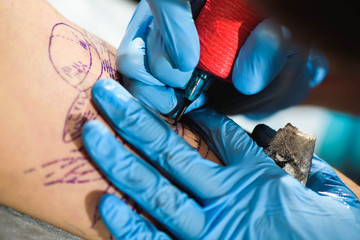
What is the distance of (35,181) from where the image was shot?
0.72 metres

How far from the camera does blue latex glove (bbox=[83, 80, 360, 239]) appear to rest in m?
0.75

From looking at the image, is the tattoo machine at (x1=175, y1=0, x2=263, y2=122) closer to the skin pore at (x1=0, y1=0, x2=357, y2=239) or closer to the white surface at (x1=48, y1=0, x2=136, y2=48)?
the skin pore at (x1=0, y1=0, x2=357, y2=239)

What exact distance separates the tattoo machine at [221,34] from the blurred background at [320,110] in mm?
304

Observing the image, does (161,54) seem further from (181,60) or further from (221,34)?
(221,34)

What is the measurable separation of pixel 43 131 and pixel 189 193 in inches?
21.0

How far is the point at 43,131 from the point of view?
2.39 ft

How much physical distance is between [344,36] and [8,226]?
3.07 ft

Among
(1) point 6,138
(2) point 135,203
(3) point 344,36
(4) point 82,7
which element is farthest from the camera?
(4) point 82,7

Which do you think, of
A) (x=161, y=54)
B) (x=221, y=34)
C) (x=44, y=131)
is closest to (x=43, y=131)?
(x=44, y=131)

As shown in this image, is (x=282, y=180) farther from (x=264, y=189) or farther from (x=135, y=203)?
(x=135, y=203)

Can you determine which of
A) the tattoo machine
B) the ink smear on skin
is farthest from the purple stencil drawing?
the tattoo machine

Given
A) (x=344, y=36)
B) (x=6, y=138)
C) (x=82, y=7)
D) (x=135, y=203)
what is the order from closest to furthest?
1. (x=344, y=36)
2. (x=6, y=138)
3. (x=135, y=203)
4. (x=82, y=7)

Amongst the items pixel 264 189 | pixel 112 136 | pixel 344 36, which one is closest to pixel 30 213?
pixel 112 136

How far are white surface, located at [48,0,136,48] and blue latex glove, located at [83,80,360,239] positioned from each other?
Result: 1.26 m
